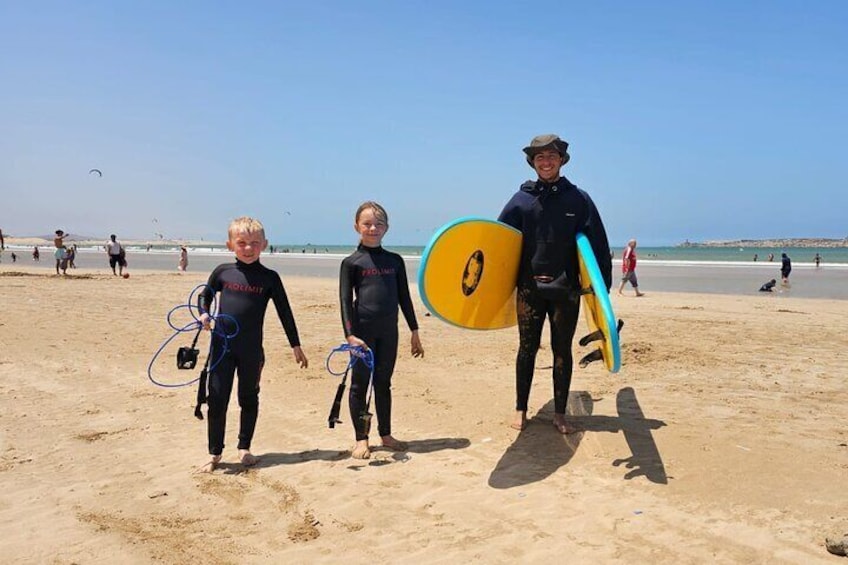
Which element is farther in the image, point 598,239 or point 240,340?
point 598,239

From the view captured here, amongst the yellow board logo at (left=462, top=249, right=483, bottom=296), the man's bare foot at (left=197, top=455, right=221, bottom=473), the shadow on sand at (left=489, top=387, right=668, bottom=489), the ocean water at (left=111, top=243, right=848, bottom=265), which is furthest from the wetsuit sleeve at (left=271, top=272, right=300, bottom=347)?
the ocean water at (left=111, top=243, right=848, bottom=265)

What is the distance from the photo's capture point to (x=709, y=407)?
5008mm

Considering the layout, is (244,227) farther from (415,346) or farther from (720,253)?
(720,253)

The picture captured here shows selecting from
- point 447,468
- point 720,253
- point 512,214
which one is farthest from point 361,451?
point 720,253

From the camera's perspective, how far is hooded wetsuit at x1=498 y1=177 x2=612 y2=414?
13.8 feet

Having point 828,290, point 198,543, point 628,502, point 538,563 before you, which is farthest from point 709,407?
point 828,290

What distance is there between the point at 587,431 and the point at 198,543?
8.99 feet

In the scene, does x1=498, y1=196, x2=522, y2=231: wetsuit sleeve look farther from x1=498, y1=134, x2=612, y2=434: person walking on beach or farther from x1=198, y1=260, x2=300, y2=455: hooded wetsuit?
x1=198, y1=260, x2=300, y2=455: hooded wetsuit

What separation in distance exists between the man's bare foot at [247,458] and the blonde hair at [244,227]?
54.3 inches

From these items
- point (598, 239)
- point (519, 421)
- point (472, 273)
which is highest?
point (598, 239)

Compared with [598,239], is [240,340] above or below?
below

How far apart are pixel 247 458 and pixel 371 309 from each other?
1.23 m

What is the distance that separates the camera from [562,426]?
4.39 m

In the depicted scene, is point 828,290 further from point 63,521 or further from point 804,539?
point 63,521
